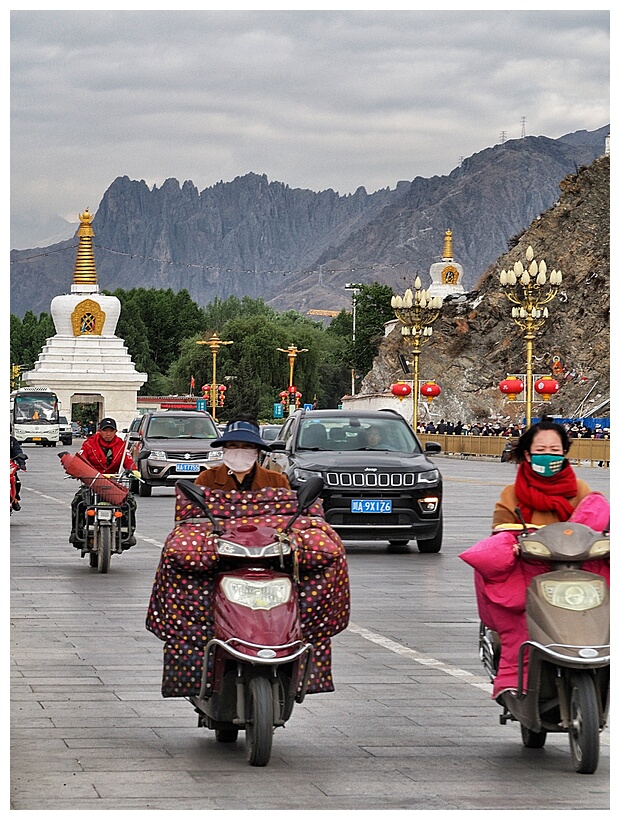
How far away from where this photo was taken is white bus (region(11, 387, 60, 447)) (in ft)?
217

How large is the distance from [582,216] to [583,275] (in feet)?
14.1

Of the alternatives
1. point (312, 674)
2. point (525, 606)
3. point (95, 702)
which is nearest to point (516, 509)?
point (525, 606)

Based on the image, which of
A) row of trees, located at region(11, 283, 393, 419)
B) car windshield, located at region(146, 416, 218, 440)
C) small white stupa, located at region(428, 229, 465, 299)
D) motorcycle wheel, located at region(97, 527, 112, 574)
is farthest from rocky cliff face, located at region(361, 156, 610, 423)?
motorcycle wheel, located at region(97, 527, 112, 574)

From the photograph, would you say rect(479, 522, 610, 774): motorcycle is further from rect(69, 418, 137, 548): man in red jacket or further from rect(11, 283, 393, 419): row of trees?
rect(11, 283, 393, 419): row of trees

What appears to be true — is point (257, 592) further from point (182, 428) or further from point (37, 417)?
point (37, 417)

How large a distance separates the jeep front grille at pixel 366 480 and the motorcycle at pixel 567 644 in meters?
10.5

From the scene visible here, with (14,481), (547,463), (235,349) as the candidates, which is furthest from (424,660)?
(235,349)

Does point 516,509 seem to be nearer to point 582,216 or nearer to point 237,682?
point 237,682

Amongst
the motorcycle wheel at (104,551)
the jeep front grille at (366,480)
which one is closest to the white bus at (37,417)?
the jeep front grille at (366,480)

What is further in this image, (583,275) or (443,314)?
(443,314)

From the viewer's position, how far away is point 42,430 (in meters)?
66.6

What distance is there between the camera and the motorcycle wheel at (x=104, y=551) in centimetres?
1485

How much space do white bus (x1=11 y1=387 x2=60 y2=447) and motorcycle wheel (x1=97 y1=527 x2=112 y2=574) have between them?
51.4 meters
